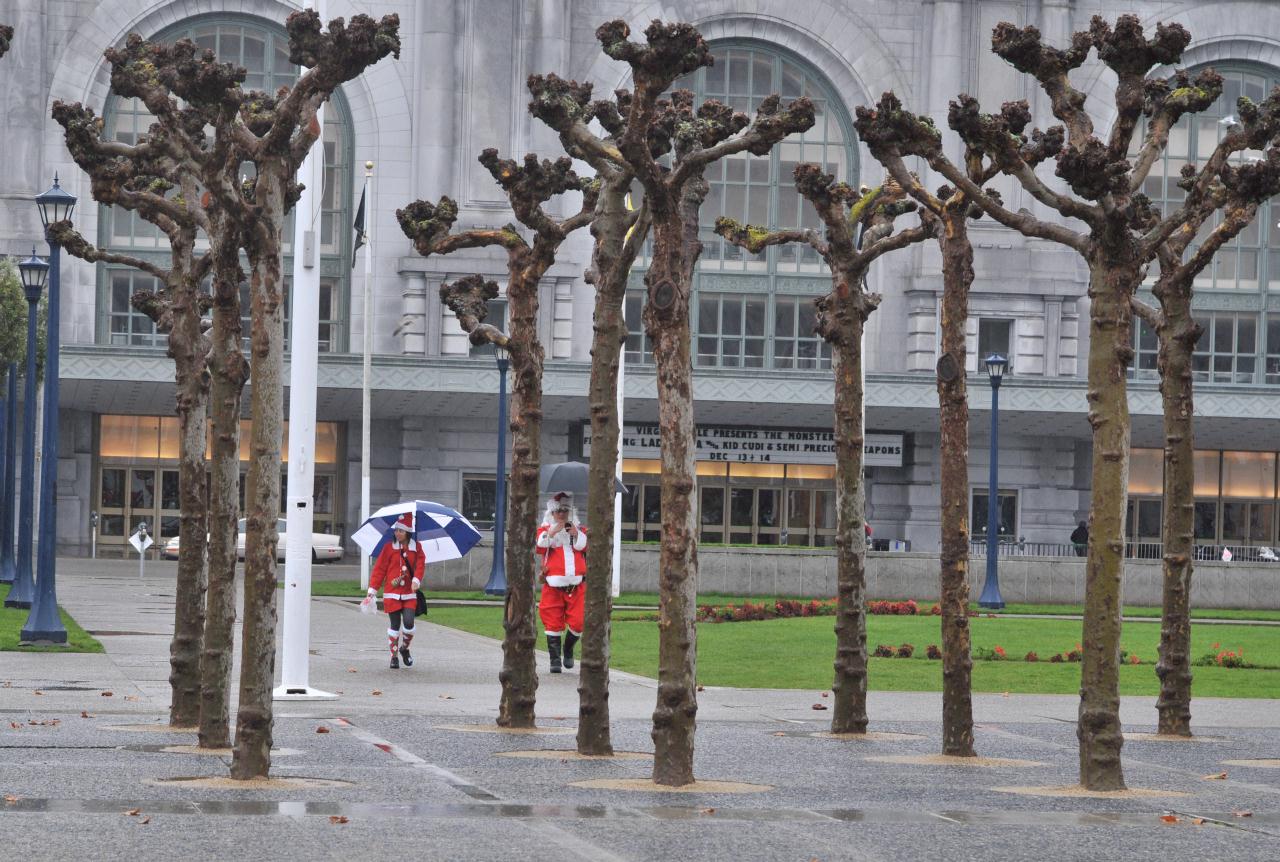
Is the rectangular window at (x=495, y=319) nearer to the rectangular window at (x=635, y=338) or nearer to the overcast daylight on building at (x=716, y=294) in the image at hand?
the overcast daylight on building at (x=716, y=294)

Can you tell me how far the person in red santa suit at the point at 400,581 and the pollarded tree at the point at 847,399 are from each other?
743cm

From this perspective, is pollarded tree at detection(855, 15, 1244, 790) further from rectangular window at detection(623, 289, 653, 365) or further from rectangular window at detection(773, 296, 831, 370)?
rectangular window at detection(773, 296, 831, 370)

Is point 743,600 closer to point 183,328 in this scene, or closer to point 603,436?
point 183,328

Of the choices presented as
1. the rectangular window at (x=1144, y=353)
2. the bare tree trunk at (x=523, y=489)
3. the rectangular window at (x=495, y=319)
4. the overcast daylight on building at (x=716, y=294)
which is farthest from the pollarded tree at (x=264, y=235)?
the rectangular window at (x=1144, y=353)

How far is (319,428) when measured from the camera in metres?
63.6

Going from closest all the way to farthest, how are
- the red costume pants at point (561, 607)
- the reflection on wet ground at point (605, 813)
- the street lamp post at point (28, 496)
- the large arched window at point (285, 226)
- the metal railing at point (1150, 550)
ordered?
1. the reflection on wet ground at point (605, 813)
2. the red costume pants at point (561, 607)
3. the street lamp post at point (28, 496)
4. the metal railing at point (1150, 550)
5. the large arched window at point (285, 226)

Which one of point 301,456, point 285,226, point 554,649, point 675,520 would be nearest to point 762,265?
point 285,226

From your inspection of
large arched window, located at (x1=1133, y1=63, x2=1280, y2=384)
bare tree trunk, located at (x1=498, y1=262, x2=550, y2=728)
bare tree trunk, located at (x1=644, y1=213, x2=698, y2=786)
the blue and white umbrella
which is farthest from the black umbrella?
large arched window, located at (x1=1133, y1=63, x2=1280, y2=384)

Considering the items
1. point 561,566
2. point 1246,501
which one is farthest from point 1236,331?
point 561,566

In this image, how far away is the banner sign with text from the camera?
65062 millimetres

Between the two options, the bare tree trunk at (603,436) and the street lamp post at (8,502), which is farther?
the street lamp post at (8,502)

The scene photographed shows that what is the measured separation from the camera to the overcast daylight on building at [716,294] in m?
61.4

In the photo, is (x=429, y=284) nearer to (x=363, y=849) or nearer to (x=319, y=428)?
(x=319, y=428)

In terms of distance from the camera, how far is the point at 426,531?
2512cm
